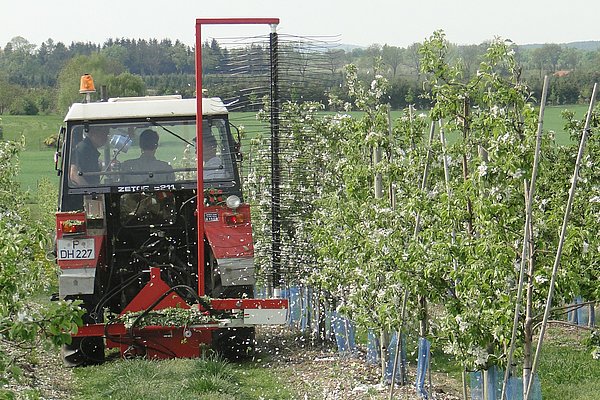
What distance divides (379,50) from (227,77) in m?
2.72

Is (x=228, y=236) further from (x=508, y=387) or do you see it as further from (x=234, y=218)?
(x=508, y=387)

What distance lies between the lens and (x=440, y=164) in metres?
9.12

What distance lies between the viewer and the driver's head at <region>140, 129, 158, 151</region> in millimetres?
12367

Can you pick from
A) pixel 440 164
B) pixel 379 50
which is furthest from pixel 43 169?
pixel 440 164

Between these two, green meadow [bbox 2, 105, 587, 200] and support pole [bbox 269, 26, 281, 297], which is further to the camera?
green meadow [bbox 2, 105, 587, 200]

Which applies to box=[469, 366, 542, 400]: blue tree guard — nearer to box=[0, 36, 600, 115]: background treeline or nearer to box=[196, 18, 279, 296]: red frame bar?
box=[0, 36, 600, 115]: background treeline

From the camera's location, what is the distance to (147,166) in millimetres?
12242

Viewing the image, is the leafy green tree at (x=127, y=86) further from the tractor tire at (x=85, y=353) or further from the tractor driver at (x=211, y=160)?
the tractor tire at (x=85, y=353)

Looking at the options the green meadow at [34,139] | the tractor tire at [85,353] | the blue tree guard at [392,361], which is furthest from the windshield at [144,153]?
the green meadow at [34,139]

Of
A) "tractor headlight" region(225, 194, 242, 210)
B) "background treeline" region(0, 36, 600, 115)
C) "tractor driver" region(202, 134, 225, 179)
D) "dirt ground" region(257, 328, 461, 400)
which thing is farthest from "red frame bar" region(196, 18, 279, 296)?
"dirt ground" region(257, 328, 461, 400)

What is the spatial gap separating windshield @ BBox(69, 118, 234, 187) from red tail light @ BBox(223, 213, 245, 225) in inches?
23.1

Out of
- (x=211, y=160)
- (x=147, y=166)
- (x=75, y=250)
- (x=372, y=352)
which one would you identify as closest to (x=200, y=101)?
(x=211, y=160)

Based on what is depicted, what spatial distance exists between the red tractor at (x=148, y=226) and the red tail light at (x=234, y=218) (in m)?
0.01

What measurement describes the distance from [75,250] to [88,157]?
1168 mm
